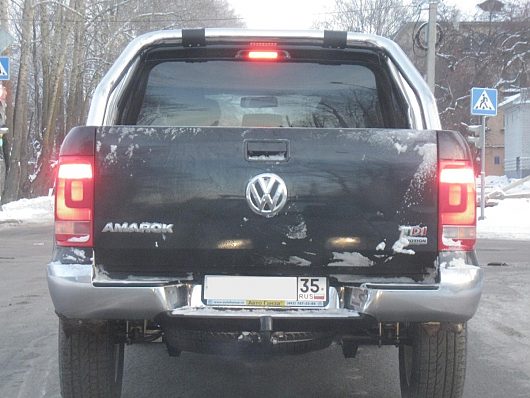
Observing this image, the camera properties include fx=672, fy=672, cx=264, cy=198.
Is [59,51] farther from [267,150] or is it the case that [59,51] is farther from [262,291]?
[262,291]

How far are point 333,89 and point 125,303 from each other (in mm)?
1817

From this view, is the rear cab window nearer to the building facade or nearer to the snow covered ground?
the snow covered ground

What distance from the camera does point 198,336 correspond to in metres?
3.25

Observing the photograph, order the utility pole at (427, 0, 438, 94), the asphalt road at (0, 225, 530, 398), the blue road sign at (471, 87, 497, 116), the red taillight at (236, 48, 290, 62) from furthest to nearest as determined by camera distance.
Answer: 1. the utility pole at (427, 0, 438, 94)
2. the blue road sign at (471, 87, 497, 116)
3. the asphalt road at (0, 225, 530, 398)
4. the red taillight at (236, 48, 290, 62)

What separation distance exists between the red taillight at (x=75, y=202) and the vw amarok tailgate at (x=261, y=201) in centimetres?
4

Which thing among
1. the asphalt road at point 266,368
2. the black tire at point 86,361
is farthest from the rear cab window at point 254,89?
the asphalt road at point 266,368

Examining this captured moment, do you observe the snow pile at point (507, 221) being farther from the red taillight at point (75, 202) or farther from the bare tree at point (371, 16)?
the bare tree at point (371, 16)

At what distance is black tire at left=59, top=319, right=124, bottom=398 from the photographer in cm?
335

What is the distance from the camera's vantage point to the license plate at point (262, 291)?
3107 mm

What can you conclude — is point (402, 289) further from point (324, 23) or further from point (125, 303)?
point (324, 23)

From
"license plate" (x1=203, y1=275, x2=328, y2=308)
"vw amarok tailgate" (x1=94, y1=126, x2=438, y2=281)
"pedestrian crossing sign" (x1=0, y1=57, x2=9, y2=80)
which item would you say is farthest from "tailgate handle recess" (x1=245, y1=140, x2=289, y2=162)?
"pedestrian crossing sign" (x1=0, y1=57, x2=9, y2=80)

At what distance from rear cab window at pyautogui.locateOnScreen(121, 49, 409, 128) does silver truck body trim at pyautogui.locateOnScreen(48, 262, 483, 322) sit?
1.20m

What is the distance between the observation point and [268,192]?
3.05 metres

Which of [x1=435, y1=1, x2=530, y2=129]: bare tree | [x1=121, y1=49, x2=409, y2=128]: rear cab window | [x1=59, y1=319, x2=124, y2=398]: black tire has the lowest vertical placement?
[x1=59, y1=319, x2=124, y2=398]: black tire
